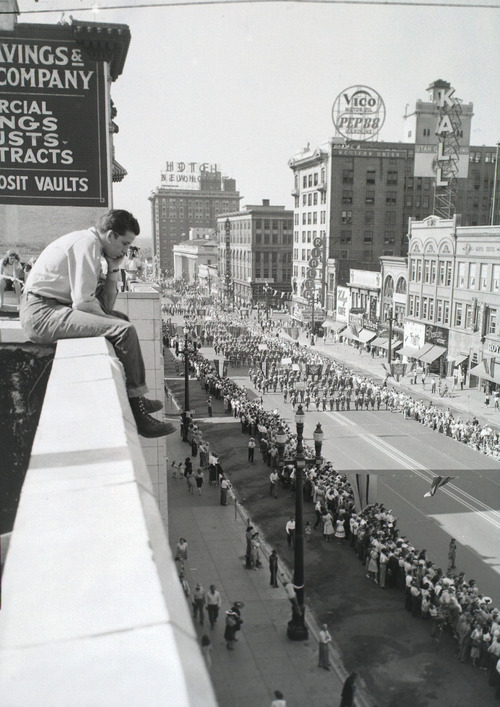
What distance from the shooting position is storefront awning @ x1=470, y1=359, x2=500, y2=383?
143 ft

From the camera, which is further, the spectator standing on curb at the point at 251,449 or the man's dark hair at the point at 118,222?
the spectator standing on curb at the point at 251,449

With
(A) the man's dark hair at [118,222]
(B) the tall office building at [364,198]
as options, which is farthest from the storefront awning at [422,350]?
(A) the man's dark hair at [118,222]

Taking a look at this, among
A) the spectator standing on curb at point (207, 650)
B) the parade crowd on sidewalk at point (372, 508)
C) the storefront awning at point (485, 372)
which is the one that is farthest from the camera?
the storefront awning at point (485, 372)

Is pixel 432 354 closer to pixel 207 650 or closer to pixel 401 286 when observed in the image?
pixel 401 286

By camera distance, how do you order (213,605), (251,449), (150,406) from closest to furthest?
(150,406) → (213,605) → (251,449)

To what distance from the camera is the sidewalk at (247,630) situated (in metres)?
12.8

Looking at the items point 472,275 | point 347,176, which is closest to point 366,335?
point 472,275

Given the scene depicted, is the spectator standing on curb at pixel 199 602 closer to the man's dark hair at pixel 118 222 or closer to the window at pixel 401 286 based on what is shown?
the man's dark hair at pixel 118 222

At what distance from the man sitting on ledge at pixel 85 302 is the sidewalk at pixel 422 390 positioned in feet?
118

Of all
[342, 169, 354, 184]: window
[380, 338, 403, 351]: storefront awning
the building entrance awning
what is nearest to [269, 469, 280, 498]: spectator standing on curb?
[380, 338, 403, 351]: storefront awning

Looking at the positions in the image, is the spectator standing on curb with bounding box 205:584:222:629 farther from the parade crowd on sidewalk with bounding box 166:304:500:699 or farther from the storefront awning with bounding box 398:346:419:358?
the storefront awning with bounding box 398:346:419:358

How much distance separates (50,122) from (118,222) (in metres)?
16.1

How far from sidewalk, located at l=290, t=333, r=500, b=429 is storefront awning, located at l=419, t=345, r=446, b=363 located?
4.77 feet

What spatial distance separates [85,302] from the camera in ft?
16.5
